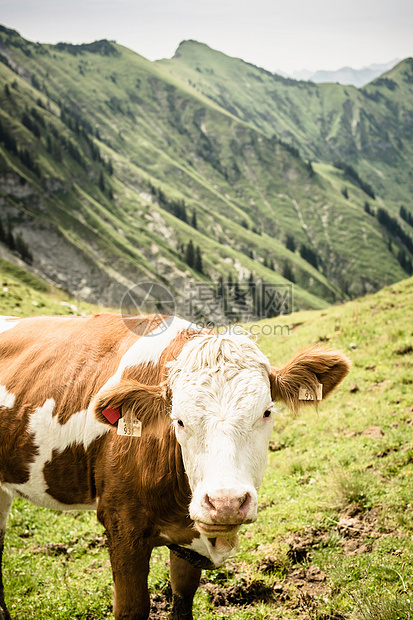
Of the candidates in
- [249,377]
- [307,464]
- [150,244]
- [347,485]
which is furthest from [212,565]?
[150,244]

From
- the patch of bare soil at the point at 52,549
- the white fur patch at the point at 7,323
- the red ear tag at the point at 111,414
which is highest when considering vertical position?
the white fur patch at the point at 7,323

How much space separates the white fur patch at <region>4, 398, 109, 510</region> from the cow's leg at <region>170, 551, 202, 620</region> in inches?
49.3

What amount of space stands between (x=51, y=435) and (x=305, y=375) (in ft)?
9.26

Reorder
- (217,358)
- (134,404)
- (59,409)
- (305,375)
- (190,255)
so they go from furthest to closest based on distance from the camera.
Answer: (190,255)
(59,409)
(305,375)
(134,404)
(217,358)

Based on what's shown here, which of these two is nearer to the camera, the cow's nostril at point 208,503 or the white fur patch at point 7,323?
the cow's nostril at point 208,503

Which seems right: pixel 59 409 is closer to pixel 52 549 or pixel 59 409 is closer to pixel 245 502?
pixel 245 502

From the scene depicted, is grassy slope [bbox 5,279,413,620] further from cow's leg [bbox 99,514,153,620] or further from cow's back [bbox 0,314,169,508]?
cow's back [bbox 0,314,169,508]

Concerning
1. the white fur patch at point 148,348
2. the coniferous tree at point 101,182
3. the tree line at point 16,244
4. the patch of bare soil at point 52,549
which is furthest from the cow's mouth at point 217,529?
the coniferous tree at point 101,182

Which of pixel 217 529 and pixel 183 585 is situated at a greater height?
pixel 217 529

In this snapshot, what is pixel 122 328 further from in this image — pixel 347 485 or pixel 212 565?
pixel 347 485

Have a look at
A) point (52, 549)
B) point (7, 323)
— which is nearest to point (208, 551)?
point (7, 323)

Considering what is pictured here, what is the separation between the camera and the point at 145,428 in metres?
4.00

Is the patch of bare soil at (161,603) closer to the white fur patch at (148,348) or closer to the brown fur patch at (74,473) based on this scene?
the brown fur patch at (74,473)

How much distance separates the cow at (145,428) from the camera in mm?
3408
